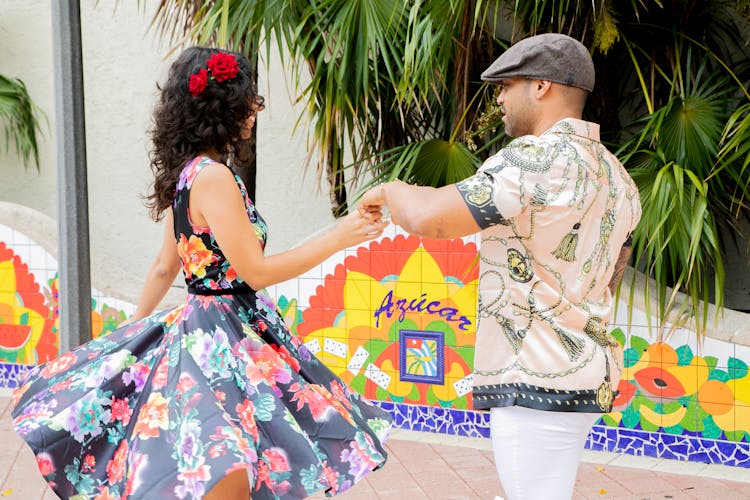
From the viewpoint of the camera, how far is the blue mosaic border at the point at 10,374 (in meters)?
6.38

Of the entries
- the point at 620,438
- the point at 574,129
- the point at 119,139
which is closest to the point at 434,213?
the point at 574,129

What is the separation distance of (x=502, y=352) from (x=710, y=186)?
284 cm

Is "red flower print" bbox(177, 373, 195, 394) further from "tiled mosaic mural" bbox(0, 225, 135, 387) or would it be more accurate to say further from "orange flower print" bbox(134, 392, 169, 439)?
"tiled mosaic mural" bbox(0, 225, 135, 387)

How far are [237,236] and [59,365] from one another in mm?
729

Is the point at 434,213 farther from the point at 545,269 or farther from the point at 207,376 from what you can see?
the point at 207,376

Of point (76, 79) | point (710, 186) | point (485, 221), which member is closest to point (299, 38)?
point (76, 79)

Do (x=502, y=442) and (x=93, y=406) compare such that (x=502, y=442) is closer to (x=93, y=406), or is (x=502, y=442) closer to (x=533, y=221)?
(x=533, y=221)

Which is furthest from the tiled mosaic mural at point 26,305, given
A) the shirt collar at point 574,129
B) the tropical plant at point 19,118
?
the shirt collar at point 574,129

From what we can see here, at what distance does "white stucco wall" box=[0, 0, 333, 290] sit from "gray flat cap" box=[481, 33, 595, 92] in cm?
479

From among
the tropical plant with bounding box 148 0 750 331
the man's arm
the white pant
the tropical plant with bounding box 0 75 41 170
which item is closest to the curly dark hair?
the man's arm

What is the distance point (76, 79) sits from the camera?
3305mm

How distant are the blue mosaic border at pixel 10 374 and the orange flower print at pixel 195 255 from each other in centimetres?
420

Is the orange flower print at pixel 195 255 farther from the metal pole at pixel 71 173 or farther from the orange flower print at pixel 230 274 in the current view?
the metal pole at pixel 71 173

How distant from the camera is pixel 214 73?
2.64 meters
